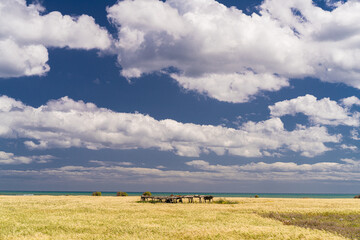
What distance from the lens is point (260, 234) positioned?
2095 centimetres

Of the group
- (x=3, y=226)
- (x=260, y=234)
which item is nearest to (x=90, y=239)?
(x=3, y=226)

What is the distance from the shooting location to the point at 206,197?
62.2 metres

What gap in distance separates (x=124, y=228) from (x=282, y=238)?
11.6 meters

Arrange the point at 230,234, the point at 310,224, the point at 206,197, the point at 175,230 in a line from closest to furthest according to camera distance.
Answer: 1. the point at 230,234
2. the point at 175,230
3. the point at 310,224
4. the point at 206,197

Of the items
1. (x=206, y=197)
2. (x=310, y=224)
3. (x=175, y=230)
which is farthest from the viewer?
(x=206, y=197)

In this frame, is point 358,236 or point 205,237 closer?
point 205,237

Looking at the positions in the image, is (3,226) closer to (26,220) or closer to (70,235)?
(26,220)

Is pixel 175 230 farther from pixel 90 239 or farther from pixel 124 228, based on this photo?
pixel 90 239

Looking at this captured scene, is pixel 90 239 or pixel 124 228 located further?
pixel 124 228

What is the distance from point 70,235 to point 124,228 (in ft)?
14.4

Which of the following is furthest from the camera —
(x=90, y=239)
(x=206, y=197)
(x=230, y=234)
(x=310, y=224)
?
(x=206, y=197)

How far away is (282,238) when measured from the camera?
1956cm

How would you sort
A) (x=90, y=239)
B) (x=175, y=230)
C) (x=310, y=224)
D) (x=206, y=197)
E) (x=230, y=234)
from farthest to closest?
(x=206, y=197), (x=310, y=224), (x=175, y=230), (x=230, y=234), (x=90, y=239)

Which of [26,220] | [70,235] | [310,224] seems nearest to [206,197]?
[310,224]
